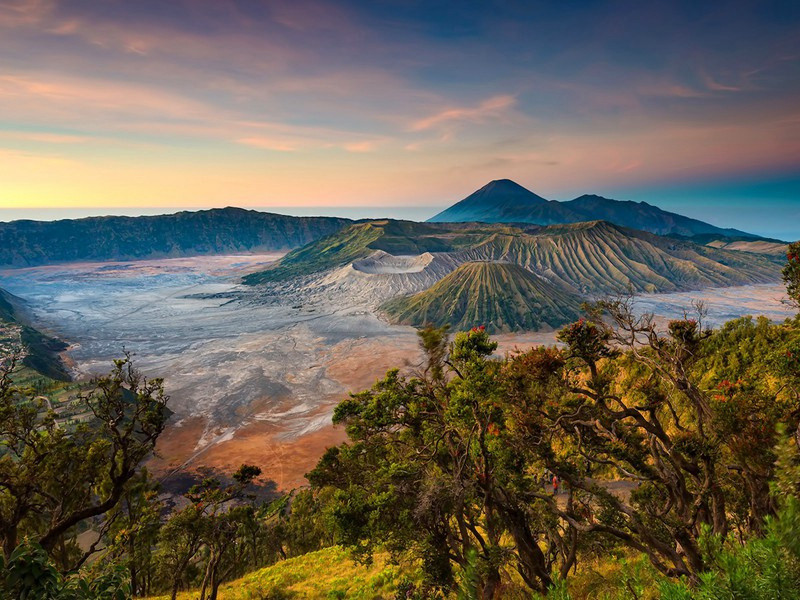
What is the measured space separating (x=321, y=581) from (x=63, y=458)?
12.4 metres

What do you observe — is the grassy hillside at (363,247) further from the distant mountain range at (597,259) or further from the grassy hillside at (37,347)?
the grassy hillside at (37,347)

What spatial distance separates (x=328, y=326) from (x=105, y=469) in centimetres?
7934

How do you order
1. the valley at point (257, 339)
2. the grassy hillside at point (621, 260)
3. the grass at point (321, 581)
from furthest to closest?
1. the grassy hillside at point (621, 260)
2. the valley at point (257, 339)
3. the grass at point (321, 581)

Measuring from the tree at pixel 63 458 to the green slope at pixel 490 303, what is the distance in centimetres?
7309

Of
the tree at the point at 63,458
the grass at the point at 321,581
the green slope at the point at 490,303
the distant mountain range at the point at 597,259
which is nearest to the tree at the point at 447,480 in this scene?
the grass at the point at 321,581

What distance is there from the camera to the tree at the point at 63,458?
9953mm

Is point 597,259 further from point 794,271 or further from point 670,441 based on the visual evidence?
point 670,441

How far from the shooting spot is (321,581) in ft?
59.4

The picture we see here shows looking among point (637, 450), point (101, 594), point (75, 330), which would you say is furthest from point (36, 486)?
point (75, 330)

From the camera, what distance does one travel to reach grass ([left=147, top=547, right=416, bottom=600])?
15.5m

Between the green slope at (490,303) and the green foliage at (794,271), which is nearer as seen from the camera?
the green foliage at (794,271)

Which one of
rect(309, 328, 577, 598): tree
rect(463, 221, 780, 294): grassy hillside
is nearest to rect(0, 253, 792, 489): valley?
rect(309, 328, 577, 598): tree

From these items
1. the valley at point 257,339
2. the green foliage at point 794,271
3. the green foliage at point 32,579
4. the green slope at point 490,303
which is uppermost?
the green foliage at point 794,271

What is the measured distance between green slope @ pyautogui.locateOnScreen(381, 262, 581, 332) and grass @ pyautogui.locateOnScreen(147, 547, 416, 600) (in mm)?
64816
